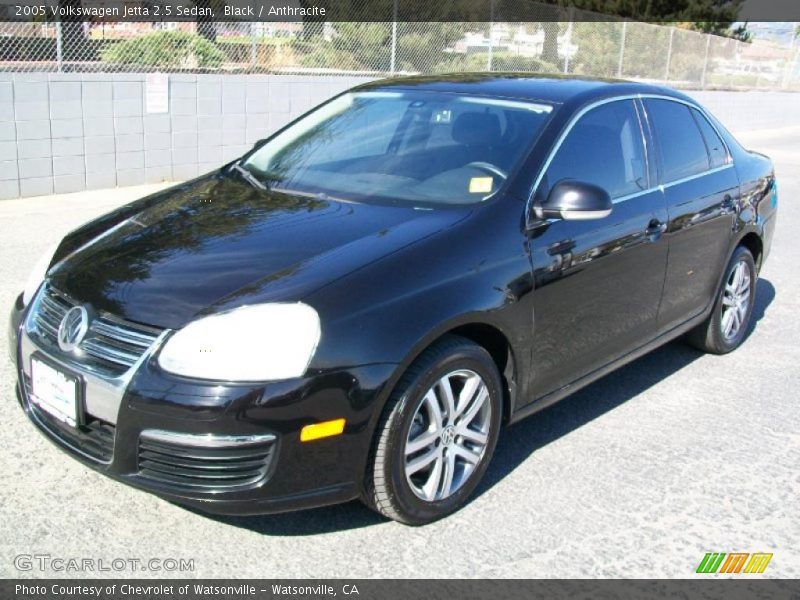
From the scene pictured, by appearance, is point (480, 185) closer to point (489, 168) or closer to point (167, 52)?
point (489, 168)

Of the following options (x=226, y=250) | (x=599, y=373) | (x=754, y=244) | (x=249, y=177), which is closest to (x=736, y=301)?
(x=754, y=244)

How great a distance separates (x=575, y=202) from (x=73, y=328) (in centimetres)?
205

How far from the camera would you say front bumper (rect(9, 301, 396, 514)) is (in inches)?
110

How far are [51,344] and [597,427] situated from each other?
8.57 feet

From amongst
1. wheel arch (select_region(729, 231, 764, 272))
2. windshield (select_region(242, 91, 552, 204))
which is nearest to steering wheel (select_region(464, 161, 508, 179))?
windshield (select_region(242, 91, 552, 204))

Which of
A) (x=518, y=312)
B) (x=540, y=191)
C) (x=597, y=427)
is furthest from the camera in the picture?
(x=597, y=427)

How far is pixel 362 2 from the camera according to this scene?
1342cm

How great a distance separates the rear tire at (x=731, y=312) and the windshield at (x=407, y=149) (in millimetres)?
2056

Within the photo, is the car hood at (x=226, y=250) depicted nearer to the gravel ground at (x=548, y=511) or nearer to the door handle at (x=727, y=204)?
the gravel ground at (x=548, y=511)

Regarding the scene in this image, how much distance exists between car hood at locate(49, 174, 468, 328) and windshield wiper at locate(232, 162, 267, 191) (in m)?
0.12

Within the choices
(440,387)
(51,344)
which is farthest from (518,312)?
(51,344)

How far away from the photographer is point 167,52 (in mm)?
10867

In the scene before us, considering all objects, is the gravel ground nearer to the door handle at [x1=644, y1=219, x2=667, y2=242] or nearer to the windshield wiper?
the door handle at [x1=644, y1=219, x2=667, y2=242]
